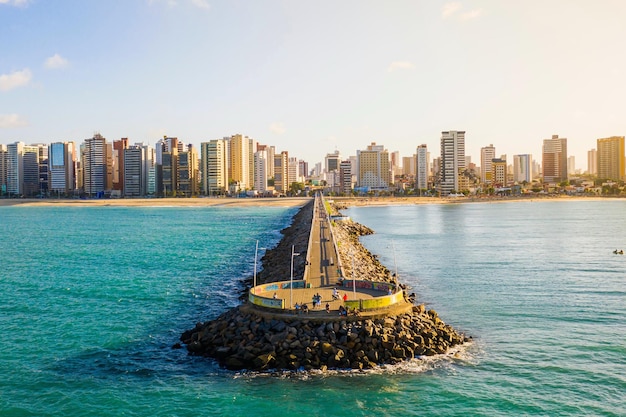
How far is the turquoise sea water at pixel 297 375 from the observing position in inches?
727

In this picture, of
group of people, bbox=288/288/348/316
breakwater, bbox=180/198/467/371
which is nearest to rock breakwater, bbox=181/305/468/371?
breakwater, bbox=180/198/467/371

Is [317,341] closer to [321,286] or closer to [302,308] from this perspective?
[302,308]

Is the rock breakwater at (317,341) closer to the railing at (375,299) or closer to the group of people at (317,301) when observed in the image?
the railing at (375,299)

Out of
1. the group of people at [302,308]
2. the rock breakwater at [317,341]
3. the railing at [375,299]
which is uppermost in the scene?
the railing at [375,299]

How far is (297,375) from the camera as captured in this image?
20.4 meters

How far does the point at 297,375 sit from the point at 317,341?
1.71 metres

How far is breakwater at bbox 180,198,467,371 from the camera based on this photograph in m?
21.2

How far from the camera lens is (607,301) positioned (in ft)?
107

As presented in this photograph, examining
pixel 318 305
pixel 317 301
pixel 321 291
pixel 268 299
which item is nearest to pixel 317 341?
pixel 318 305

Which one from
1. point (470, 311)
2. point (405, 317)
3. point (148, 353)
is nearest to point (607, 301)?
point (470, 311)

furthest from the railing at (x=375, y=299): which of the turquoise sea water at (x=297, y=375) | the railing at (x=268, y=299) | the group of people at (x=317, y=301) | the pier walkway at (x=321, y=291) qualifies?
the turquoise sea water at (x=297, y=375)

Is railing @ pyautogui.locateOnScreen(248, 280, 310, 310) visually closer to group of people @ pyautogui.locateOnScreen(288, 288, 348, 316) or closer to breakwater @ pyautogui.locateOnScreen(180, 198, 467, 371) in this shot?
breakwater @ pyautogui.locateOnScreen(180, 198, 467, 371)

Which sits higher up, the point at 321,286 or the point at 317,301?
the point at 317,301

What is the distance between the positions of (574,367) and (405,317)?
6.76 meters
